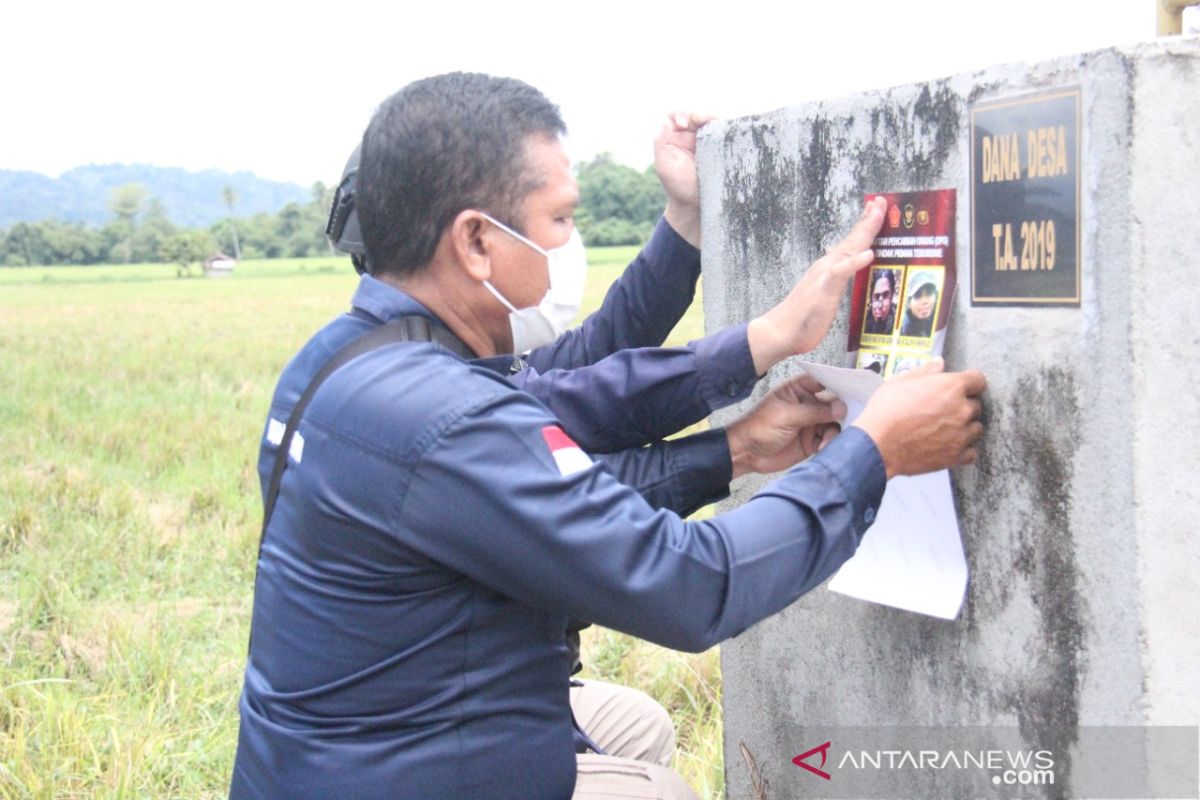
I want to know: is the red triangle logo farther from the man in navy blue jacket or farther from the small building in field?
the small building in field

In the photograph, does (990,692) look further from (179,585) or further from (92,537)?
(92,537)

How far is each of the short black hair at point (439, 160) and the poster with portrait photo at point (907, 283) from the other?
1.83 feet

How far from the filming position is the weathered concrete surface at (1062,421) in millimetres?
1515

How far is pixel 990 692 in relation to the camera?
1870 millimetres

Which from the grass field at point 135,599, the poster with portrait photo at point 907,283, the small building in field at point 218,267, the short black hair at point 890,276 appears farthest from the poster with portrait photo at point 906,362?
the small building in field at point 218,267

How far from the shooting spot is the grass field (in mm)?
3244

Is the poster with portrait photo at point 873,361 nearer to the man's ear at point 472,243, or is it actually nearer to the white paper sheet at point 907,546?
the white paper sheet at point 907,546

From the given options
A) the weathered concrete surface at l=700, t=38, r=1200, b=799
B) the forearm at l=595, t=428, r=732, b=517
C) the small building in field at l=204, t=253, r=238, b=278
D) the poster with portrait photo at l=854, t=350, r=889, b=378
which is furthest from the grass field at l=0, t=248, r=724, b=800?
the small building in field at l=204, t=253, r=238, b=278

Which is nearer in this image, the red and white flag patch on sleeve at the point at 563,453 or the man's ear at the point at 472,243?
the red and white flag patch on sleeve at the point at 563,453

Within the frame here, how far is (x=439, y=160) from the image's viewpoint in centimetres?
175

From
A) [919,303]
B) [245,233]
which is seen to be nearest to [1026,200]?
[919,303]

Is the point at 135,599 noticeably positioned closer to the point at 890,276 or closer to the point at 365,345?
the point at 365,345

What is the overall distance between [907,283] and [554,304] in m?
0.55

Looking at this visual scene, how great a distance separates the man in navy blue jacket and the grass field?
1420 millimetres
